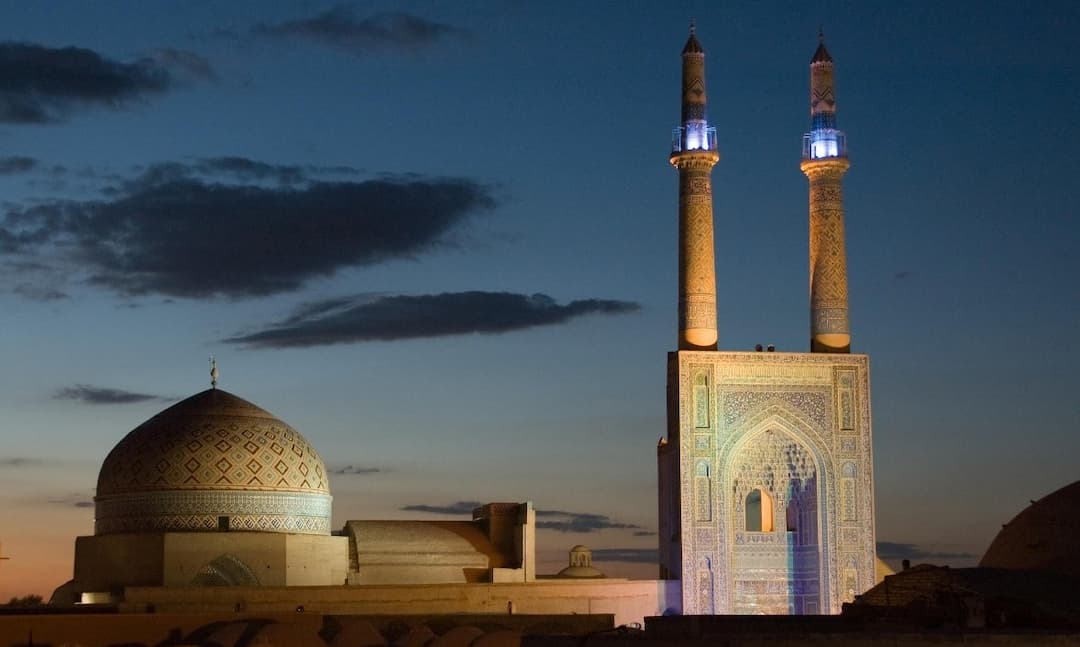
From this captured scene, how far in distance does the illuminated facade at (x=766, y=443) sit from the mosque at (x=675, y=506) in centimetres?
3

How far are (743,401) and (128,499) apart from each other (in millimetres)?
9123

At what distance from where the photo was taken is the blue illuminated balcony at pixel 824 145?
29500mm

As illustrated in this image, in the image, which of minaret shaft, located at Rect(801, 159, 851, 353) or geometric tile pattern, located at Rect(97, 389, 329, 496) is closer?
geometric tile pattern, located at Rect(97, 389, 329, 496)

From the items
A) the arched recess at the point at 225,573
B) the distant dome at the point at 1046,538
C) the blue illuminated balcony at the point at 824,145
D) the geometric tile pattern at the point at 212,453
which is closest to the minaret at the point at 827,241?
the blue illuminated balcony at the point at 824,145

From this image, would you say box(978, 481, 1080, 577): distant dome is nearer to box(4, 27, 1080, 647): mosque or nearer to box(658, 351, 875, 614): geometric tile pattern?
box(4, 27, 1080, 647): mosque

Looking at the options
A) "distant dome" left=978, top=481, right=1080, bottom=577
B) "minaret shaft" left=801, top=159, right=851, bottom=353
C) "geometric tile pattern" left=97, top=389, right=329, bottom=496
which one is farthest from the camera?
"minaret shaft" left=801, top=159, right=851, bottom=353

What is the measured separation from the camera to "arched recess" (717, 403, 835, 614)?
94.0 feet

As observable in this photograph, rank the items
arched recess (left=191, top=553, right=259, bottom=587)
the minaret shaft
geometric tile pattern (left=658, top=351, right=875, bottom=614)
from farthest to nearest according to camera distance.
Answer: the minaret shaft < geometric tile pattern (left=658, top=351, right=875, bottom=614) < arched recess (left=191, top=553, right=259, bottom=587)

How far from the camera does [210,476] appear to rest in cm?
2627

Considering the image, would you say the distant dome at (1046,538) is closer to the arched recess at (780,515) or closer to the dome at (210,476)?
the arched recess at (780,515)

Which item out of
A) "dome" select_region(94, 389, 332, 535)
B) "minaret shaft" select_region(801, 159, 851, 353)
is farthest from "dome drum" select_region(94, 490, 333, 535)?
"minaret shaft" select_region(801, 159, 851, 353)

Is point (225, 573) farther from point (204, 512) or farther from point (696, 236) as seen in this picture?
point (696, 236)

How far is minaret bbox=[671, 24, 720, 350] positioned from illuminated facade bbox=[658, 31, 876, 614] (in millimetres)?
21

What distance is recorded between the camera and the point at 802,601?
2880 centimetres
